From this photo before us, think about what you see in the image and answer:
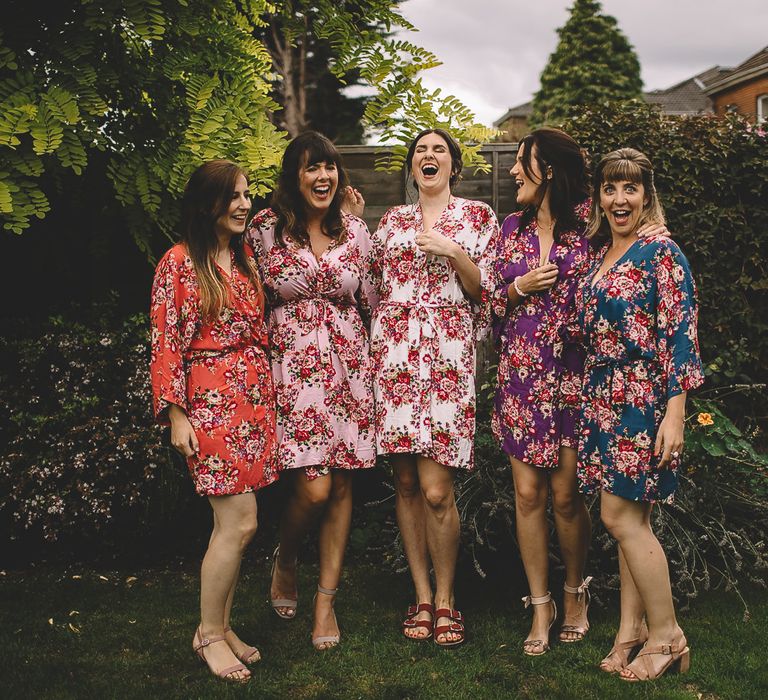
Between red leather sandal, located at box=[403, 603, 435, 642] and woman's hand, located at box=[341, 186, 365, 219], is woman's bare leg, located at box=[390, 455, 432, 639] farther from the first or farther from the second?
woman's hand, located at box=[341, 186, 365, 219]

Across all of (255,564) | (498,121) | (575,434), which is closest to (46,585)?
(255,564)

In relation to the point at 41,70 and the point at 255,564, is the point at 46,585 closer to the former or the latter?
the point at 255,564

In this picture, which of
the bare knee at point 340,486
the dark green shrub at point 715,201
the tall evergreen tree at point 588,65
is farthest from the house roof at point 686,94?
the bare knee at point 340,486

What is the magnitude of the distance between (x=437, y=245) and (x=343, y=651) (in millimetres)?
1886

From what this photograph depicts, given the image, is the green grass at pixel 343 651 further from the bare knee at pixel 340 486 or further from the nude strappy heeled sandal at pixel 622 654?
the bare knee at pixel 340 486

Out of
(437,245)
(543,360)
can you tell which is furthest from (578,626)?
(437,245)

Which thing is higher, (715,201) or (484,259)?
(715,201)

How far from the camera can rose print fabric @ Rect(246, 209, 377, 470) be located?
3254mm

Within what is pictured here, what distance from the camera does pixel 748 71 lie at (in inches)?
957

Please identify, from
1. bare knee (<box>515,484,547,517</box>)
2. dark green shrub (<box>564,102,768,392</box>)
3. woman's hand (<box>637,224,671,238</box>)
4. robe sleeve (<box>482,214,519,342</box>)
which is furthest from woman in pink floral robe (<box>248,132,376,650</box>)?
dark green shrub (<box>564,102,768,392</box>)

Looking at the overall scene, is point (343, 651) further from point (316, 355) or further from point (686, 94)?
point (686, 94)

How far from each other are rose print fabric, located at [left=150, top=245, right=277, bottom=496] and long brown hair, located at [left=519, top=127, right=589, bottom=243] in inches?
55.6

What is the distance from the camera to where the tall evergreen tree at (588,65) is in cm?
2798

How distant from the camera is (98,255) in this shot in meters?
4.58
